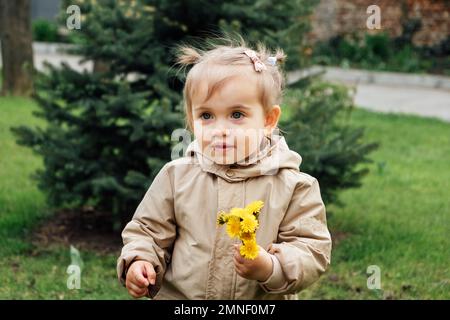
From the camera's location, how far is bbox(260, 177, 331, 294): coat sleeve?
2443mm

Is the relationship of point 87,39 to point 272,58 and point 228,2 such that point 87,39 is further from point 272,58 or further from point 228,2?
point 272,58

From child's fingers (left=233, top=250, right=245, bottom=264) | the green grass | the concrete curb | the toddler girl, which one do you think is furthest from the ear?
the concrete curb

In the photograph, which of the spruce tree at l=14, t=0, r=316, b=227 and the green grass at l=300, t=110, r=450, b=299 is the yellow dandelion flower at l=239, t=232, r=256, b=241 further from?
the spruce tree at l=14, t=0, r=316, b=227

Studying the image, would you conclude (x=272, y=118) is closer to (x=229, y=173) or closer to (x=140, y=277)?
(x=229, y=173)

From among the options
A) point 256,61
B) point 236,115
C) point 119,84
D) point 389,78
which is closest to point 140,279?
point 236,115

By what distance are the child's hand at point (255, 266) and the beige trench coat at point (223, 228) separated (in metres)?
0.09

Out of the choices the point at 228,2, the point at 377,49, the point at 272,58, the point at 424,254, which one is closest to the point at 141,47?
the point at 228,2

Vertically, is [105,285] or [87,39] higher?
[87,39]

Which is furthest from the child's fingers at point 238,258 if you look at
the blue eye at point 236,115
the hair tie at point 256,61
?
the hair tie at point 256,61

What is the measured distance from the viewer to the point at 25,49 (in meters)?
11.8

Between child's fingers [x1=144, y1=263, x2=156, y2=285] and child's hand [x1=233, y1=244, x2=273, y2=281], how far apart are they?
256mm

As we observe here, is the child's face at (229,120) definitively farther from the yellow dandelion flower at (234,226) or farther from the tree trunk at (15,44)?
the tree trunk at (15,44)
